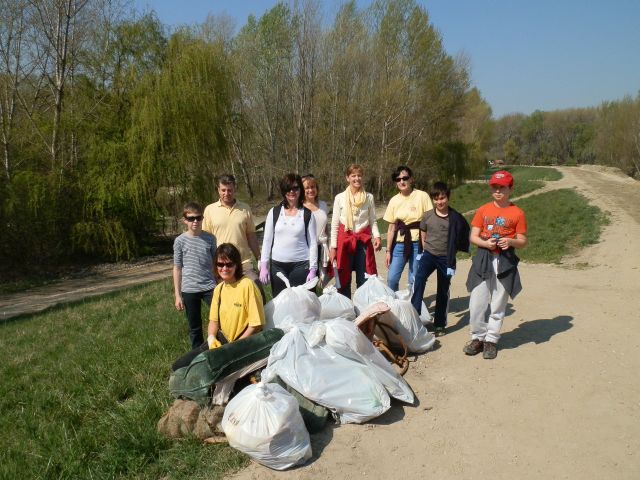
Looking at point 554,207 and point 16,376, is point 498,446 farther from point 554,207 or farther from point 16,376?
point 554,207

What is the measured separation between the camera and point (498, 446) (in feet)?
11.1

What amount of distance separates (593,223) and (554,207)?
5.41 metres

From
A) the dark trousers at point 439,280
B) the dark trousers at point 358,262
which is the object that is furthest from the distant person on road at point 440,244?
the dark trousers at point 358,262

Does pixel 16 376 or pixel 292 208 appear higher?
pixel 292 208

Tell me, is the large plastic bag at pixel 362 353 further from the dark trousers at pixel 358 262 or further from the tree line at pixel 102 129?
the tree line at pixel 102 129

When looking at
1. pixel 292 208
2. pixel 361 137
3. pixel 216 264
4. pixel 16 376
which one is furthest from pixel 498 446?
pixel 361 137

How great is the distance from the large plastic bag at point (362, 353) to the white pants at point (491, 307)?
1.17 meters

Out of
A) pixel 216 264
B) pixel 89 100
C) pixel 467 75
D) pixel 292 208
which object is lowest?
pixel 216 264

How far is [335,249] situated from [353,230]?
0.93 feet

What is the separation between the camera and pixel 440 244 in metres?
5.46

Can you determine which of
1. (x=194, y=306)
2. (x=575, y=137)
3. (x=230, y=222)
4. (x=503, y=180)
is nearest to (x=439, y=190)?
(x=503, y=180)

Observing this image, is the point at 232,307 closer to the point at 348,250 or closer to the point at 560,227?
the point at 348,250

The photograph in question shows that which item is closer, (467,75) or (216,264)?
(216,264)

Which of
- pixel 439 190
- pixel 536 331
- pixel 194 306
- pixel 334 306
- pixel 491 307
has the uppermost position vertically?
pixel 439 190
